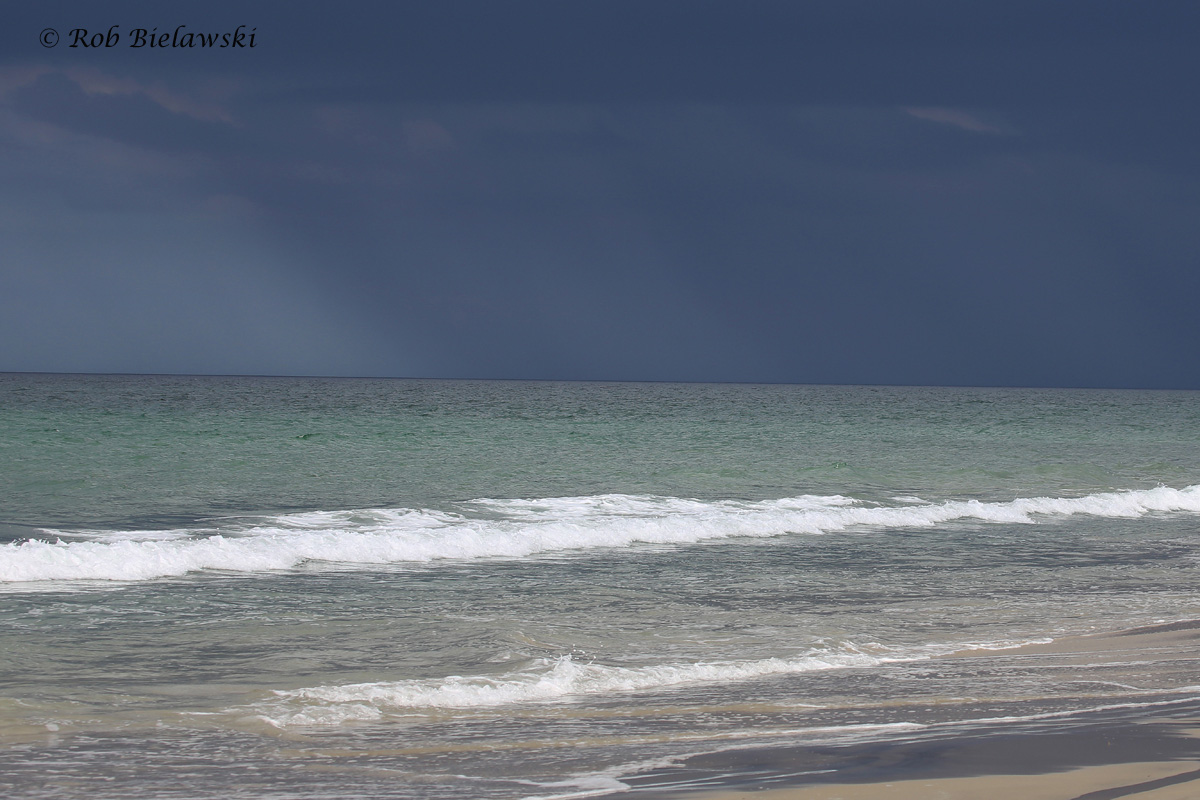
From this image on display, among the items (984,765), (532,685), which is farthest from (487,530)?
(984,765)

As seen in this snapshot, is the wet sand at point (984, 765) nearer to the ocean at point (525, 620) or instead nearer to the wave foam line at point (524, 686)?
the ocean at point (525, 620)

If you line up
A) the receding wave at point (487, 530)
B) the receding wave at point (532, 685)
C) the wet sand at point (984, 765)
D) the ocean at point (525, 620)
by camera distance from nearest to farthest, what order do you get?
1. the wet sand at point (984, 765)
2. the ocean at point (525, 620)
3. the receding wave at point (532, 685)
4. the receding wave at point (487, 530)

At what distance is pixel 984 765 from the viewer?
16.6 feet

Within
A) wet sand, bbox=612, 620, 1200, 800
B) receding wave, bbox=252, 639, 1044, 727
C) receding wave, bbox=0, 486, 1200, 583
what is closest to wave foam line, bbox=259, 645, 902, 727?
receding wave, bbox=252, 639, 1044, 727

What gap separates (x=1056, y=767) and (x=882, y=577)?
7673 mm

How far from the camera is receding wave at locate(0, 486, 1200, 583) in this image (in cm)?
1206

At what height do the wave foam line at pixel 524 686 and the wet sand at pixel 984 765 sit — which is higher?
the wet sand at pixel 984 765

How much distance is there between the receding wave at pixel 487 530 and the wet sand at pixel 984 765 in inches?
340

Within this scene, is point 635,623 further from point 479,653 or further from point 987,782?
point 987,782

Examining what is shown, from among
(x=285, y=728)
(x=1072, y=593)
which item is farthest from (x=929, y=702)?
(x=1072, y=593)

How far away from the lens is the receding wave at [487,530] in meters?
12.1

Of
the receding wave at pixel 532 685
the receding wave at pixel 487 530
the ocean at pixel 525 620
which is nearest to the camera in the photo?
the ocean at pixel 525 620

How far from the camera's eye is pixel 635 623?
9.58 meters

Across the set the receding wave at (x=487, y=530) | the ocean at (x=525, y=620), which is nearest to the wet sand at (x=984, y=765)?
the ocean at (x=525, y=620)
